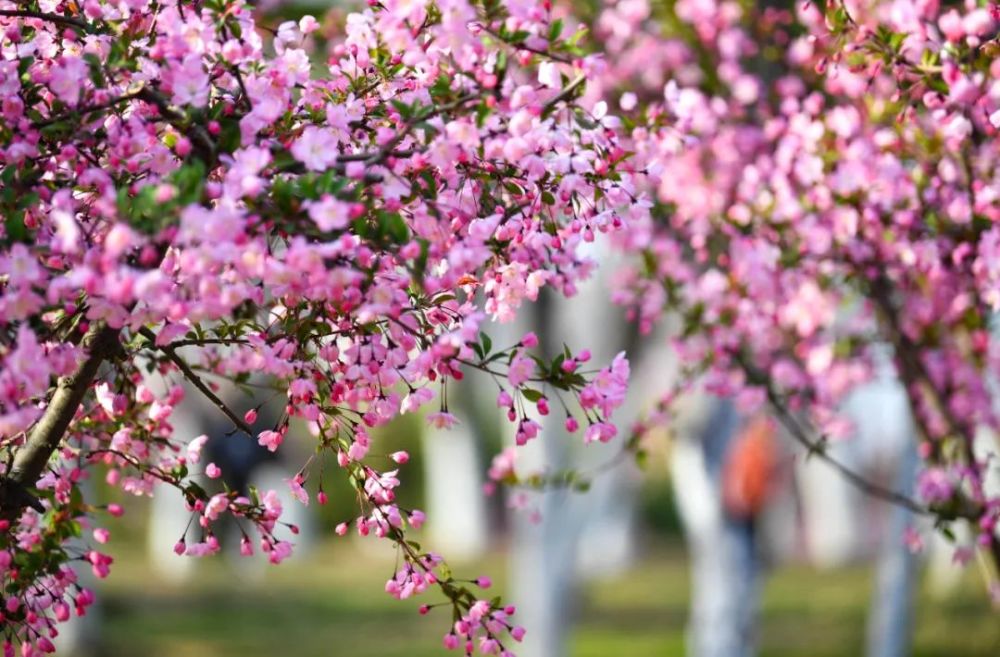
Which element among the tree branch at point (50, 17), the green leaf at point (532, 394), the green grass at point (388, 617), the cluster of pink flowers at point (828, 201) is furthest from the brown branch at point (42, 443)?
the green grass at point (388, 617)

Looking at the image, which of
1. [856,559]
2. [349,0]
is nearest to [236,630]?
[349,0]

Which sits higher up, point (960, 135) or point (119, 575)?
point (119, 575)

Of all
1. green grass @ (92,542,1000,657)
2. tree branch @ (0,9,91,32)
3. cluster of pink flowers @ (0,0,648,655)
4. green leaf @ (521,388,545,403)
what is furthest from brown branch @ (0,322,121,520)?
green grass @ (92,542,1000,657)

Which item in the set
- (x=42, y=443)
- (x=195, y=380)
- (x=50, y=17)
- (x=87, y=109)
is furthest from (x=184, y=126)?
(x=42, y=443)

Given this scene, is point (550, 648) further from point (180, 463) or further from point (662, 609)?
point (662, 609)

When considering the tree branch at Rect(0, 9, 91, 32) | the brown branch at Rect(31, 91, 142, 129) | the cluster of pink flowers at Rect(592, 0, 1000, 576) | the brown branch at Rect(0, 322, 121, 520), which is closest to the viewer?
the brown branch at Rect(31, 91, 142, 129)

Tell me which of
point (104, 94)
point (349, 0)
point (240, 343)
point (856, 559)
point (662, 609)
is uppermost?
point (856, 559)

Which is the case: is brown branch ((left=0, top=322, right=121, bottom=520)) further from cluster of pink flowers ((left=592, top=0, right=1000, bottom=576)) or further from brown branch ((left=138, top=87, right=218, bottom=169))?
cluster of pink flowers ((left=592, top=0, right=1000, bottom=576))

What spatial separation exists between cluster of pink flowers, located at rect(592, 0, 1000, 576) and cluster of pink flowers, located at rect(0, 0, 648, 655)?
0.57 m

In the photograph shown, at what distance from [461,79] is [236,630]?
44.5ft

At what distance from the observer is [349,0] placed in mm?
9016

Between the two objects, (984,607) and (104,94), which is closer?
(104,94)

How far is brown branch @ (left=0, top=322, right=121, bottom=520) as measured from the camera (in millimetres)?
3275

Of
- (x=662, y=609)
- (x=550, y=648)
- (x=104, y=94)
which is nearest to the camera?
(x=104, y=94)
